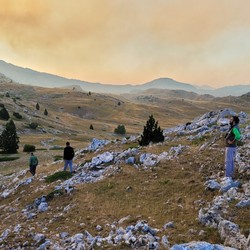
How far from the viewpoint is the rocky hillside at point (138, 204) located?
1107cm

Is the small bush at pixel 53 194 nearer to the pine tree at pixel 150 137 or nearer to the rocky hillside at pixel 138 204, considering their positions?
the rocky hillside at pixel 138 204

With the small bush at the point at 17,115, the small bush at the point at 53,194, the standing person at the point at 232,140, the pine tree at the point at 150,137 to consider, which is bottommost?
the small bush at the point at 53,194

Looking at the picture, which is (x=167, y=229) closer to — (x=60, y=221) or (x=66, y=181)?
(x=60, y=221)

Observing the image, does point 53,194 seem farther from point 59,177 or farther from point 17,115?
point 17,115

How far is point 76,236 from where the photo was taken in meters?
12.0

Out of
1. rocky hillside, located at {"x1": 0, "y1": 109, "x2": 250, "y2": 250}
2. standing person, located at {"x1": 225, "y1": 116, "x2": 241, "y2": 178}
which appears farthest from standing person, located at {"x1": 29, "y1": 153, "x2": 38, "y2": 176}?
standing person, located at {"x1": 225, "y1": 116, "x2": 241, "y2": 178}

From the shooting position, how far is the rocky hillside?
11.1m

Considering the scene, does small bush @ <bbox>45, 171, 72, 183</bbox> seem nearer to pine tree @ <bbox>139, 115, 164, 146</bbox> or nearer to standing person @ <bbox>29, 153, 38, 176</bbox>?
standing person @ <bbox>29, 153, 38, 176</bbox>

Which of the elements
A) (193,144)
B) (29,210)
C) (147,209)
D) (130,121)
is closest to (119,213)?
(147,209)

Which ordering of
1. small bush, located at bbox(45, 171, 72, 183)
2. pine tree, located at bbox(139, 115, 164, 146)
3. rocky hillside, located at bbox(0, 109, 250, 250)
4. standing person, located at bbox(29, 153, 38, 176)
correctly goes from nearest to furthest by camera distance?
rocky hillside, located at bbox(0, 109, 250, 250) → small bush, located at bbox(45, 171, 72, 183) → standing person, located at bbox(29, 153, 38, 176) → pine tree, located at bbox(139, 115, 164, 146)

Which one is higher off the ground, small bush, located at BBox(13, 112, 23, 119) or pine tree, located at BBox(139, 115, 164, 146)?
pine tree, located at BBox(139, 115, 164, 146)

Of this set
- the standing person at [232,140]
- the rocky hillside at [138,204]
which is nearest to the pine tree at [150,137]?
the rocky hillside at [138,204]

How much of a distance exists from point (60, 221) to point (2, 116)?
66.4 metres

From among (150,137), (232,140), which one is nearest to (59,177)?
(150,137)
